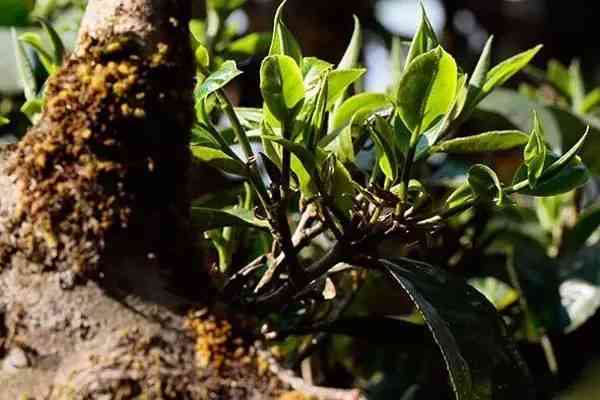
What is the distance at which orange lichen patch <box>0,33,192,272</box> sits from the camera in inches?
25.1

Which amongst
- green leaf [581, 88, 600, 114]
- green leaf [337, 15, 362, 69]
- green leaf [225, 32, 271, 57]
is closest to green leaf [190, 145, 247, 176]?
green leaf [337, 15, 362, 69]

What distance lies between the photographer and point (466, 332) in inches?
30.3

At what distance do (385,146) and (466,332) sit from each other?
0.14 metres

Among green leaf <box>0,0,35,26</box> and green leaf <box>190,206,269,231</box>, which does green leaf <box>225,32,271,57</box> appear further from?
green leaf <box>190,206,269,231</box>

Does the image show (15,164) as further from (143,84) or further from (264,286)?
(264,286)

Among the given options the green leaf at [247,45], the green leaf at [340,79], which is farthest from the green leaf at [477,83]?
the green leaf at [247,45]

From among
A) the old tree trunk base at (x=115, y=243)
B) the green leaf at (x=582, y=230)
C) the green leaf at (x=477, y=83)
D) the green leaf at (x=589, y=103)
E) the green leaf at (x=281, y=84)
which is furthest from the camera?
the green leaf at (x=589, y=103)

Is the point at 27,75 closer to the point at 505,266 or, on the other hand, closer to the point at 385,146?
the point at 385,146

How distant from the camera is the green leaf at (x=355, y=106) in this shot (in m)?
0.82

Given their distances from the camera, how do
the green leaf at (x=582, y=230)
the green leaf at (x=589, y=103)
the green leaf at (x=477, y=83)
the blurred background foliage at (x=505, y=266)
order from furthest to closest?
the green leaf at (x=589, y=103), the green leaf at (x=582, y=230), the blurred background foliage at (x=505, y=266), the green leaf at (x=477, y=83)

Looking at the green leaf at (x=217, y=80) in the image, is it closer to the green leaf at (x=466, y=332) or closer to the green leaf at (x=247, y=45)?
the green leaf at (x=466, y=332)

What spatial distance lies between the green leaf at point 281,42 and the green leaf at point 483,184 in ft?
0.50

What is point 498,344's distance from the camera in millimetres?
786

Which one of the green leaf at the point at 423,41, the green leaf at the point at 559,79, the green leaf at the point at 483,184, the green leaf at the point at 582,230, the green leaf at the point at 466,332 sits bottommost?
the green leaf at the point at 582,230
